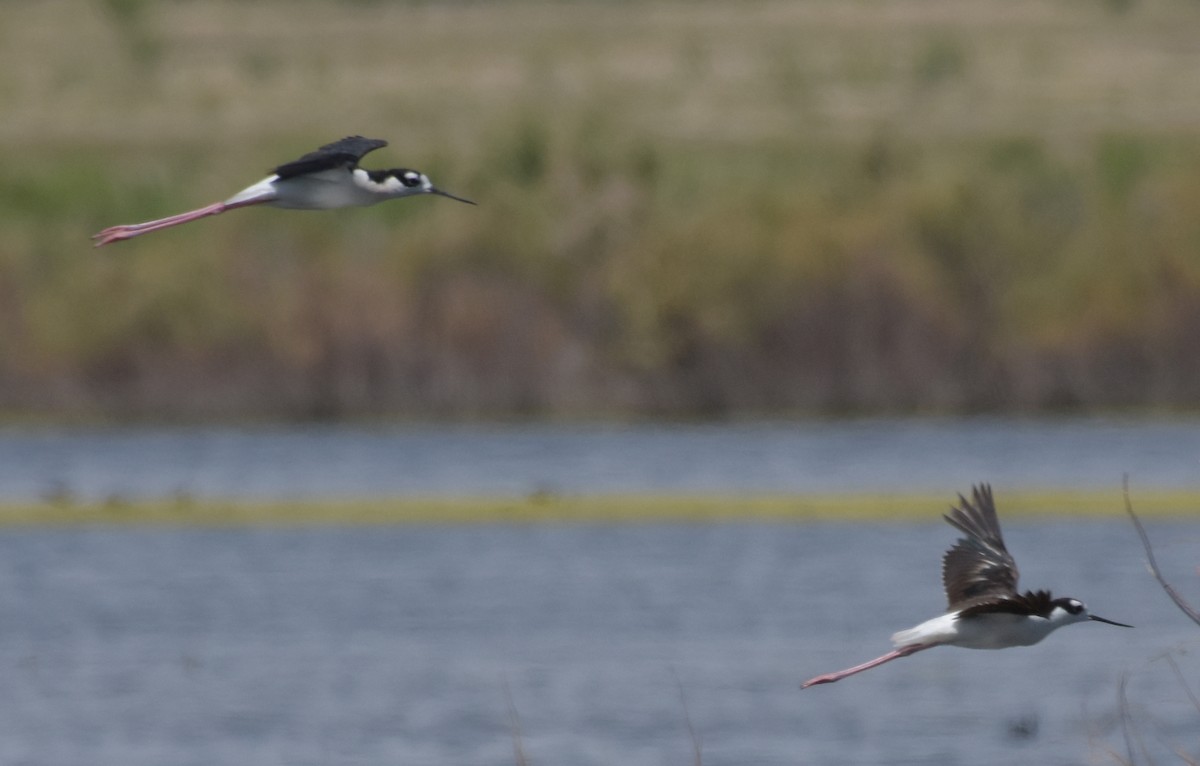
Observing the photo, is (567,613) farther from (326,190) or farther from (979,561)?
(326,190)

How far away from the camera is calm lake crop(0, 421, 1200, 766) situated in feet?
62.2

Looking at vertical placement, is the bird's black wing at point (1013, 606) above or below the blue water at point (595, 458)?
above

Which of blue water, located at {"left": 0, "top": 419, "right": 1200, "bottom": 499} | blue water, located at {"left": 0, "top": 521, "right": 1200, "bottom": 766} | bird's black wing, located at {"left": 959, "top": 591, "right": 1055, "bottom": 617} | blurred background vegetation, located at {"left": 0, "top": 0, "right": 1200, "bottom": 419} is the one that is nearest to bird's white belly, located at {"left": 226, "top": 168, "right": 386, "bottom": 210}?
bird's black wing, located at {"left": 959, "top": 591, "right": 1055, "bottom": 617}

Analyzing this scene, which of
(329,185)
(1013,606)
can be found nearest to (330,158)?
(329,185)

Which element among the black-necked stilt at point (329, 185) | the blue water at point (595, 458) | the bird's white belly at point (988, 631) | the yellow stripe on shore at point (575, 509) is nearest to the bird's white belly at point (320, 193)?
the black-necked stilt at point (329, 185)

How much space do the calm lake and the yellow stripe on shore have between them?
0.35m

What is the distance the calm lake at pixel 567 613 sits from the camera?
19.0m

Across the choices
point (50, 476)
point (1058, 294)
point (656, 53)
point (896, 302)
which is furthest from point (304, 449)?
point (656, 53)

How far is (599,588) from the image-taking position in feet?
90.6

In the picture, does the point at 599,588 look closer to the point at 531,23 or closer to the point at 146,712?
the point at 146,712

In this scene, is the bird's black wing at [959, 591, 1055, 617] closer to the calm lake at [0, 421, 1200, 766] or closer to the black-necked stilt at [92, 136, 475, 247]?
the calm lake at [0, 421, 1200, 766]

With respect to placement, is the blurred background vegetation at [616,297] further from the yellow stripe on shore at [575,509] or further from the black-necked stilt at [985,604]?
the black-necked stilt at [985,604]

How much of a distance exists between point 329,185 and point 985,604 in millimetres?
3135

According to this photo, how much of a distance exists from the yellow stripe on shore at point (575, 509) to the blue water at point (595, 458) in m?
0.93
